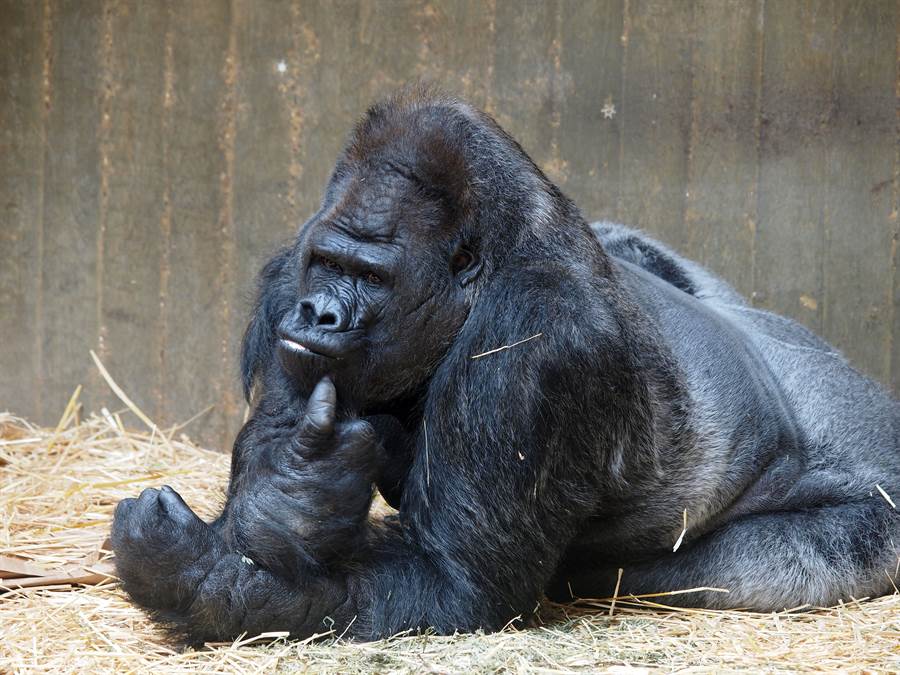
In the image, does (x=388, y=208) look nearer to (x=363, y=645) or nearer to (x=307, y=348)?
(x=307, y=348)

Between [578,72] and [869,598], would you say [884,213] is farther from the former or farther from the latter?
[869,598]

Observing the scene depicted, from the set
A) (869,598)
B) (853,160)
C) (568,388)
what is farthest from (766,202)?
(568,388)

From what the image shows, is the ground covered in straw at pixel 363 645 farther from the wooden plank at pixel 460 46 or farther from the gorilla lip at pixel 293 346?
the wooden plank at pixel 460 46

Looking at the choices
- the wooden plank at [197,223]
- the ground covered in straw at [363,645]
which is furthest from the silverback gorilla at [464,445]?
the wooden plank at [197,223]

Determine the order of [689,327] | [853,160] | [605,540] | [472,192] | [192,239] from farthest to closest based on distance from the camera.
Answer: [192,239], [853,160], [689,327], [605,540], [472,192]

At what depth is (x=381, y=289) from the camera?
346 cm

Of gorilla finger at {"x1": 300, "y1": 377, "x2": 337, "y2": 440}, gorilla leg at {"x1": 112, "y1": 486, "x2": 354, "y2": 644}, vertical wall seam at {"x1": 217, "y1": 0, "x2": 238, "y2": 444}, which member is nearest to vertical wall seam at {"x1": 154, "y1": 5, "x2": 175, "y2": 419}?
vertical wall seam at {"x1": 217, "y1": 0, "x2": 238, "y2": 444}

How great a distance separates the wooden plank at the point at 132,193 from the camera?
572cm

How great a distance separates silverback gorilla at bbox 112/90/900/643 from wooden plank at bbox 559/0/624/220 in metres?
1.52

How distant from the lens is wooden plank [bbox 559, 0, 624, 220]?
18.1 ft

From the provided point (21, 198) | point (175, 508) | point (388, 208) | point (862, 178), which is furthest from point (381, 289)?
point (21, 198)

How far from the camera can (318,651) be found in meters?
3.15

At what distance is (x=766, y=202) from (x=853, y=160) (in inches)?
17.7

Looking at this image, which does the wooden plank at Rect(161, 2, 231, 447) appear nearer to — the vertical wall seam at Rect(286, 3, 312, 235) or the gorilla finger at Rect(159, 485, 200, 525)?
the vertical wall seam at Rect(286, 3, 312, 235)
